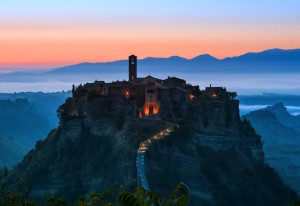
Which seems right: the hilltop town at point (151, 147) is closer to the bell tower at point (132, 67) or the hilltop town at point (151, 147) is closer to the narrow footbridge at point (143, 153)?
the narrow footbridge at point (143, 153)

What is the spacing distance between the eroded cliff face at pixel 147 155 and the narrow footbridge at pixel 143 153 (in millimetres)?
661

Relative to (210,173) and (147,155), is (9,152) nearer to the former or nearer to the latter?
(210,173)

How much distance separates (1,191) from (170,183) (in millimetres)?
28411

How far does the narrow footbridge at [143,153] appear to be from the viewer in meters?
63.0

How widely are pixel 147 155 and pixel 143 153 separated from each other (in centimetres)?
66

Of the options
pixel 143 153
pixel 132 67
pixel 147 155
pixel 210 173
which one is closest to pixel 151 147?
pixel 147 155

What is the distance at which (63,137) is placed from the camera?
78188 millimetres

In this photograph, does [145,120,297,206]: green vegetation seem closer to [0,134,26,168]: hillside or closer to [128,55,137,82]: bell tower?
[128,55,137,82]: bell tower

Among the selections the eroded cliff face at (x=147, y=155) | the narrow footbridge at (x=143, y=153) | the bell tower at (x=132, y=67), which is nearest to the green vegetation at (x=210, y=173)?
the eroded cliff face at (x=147, y=155)

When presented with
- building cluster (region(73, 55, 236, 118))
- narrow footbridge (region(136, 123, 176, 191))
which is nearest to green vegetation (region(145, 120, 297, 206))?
narrow footbridge (region(136, 123, 176, 191))

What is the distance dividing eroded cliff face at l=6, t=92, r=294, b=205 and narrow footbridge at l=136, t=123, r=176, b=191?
66 centimetres

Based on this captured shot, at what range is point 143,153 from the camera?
6706cm

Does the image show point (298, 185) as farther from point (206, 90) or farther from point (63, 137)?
point (63, 137)

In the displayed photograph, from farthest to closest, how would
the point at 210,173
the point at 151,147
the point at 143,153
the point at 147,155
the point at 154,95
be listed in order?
the point at 154,95 < the point at 210,173 < the point at 151,147 < the point at 147,155 < the point at 143,153
